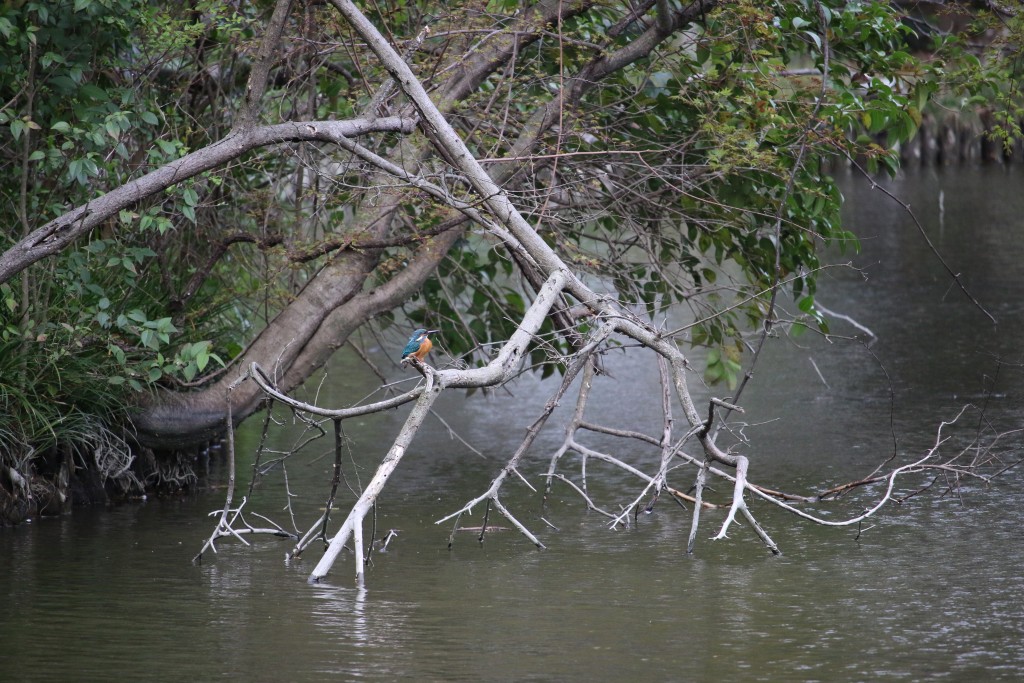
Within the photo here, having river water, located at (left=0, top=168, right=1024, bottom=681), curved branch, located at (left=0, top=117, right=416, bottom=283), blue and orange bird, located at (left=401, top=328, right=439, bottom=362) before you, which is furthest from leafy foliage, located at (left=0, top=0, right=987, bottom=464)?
river water, located at (left=0, top=168, right=1024, bottom=681)

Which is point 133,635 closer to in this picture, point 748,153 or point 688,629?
point 688,629

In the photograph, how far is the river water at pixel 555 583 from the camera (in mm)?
5121

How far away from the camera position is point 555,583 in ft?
20.2

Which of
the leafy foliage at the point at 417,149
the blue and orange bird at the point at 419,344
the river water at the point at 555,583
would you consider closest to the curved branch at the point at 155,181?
the leafy foliage at the point at 417,149

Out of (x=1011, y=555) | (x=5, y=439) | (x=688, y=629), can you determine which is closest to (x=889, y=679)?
(x=688, y=629)

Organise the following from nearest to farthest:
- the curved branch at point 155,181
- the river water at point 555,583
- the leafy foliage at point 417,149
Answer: the river water at point 555,583, the curved branch at point 155,181, the leafy foliage at point 417,149

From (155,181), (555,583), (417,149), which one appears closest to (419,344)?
(417,149)

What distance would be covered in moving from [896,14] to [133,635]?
17.5 ft

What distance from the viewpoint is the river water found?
5121 millimetres

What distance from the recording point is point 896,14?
7.66 m

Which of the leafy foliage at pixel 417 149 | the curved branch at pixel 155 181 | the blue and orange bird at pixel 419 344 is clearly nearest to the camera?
the curved branch at pixel 155 181

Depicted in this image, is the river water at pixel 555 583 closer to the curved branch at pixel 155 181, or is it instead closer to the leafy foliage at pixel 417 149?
the leafy foliage at pixel 417 149

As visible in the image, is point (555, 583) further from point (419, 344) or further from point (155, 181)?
point (155, 181)

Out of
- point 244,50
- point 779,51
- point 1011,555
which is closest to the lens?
point 1011,555
